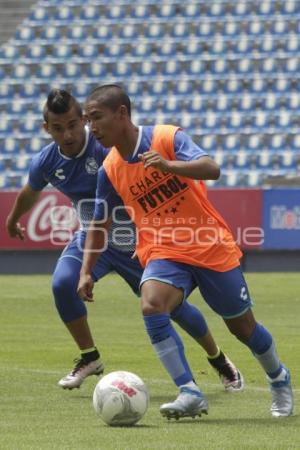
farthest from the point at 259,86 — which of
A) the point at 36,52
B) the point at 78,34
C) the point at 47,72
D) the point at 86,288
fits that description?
the point at 86,288

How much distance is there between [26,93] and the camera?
1159 inches

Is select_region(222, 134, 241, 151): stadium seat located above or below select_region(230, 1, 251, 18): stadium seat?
below

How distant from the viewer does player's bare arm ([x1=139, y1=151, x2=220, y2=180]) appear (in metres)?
6.50

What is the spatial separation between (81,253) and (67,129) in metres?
1.10

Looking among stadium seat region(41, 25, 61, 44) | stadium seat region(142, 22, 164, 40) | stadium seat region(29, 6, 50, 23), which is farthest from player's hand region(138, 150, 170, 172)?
stadium seat region(29, 6, 50, 23)

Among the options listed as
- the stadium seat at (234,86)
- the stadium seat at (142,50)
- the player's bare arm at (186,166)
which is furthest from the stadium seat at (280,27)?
the player's bare arm at (186,166)

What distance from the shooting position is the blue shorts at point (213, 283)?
22.8 ft

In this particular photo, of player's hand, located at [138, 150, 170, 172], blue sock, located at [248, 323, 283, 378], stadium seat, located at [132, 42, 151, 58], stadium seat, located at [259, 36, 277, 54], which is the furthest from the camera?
stadium seat, located at [132, 42, 151, 58]

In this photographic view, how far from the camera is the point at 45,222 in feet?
77.6

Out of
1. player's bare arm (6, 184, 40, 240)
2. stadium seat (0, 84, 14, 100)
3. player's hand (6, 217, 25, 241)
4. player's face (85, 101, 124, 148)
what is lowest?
player's hand (6, 217, 25, 241)

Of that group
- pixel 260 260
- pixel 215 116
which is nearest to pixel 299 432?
pixel 260 260

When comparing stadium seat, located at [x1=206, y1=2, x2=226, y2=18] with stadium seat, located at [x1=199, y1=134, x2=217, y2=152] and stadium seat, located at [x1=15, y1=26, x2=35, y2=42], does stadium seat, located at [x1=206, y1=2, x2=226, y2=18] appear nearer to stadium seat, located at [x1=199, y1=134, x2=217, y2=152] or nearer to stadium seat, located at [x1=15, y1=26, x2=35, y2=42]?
stadium seat, located at [x1=199, y1=134, x2=217, y2=152]

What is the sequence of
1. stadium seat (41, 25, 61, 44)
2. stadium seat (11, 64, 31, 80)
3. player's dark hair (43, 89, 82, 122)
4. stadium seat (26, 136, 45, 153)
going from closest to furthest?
player's dark hair (43, 89, 82, 122), stadium seat (26, 136, 45, 153), stadium seat (11, 64, 31, 80), stadium seat (41, 25, 61, 44)

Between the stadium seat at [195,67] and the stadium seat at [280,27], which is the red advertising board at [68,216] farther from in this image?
the stadium seat at [280,27]
